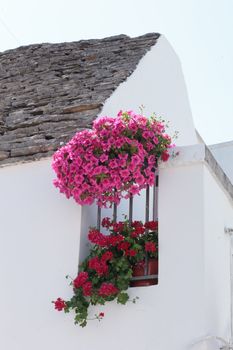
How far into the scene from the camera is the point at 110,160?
6137mm

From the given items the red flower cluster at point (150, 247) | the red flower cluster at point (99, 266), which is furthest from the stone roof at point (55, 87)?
the red flower cluster at point (150, 247)

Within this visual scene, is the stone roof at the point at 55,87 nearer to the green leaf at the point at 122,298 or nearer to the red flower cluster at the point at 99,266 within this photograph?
the red flower cluster at the point at 99,266

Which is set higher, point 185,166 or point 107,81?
point 107,81

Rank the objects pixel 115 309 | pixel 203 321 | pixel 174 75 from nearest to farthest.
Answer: pixel 203 321, pixel 115 309, pixel 174 75

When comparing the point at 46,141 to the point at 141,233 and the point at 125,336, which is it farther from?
the point at 125,336

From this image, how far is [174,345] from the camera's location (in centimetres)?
561

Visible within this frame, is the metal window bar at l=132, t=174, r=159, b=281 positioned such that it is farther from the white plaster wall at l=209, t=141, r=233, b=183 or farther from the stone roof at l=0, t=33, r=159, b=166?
the white plaster wall at l=209, t=141, r=233, b=183

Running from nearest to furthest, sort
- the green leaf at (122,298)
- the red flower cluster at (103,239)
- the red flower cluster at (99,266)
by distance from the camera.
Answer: the green leaf at (122,298) → the red flower cluster at (99,266) → the red flower cluster at (103,239)

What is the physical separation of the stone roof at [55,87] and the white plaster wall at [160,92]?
107 mm

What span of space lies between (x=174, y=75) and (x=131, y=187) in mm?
3747

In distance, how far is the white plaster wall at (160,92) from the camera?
307 inches

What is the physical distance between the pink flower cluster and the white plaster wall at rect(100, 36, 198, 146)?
0.96 m

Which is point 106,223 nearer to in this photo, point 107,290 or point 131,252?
point 131,252

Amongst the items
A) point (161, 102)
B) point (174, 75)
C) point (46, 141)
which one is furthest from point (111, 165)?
point (174, 75)
